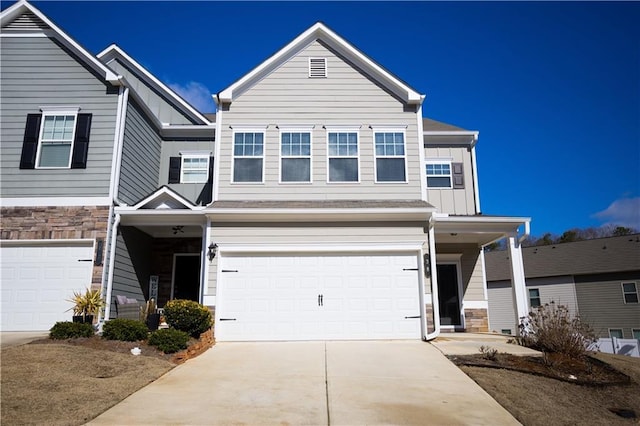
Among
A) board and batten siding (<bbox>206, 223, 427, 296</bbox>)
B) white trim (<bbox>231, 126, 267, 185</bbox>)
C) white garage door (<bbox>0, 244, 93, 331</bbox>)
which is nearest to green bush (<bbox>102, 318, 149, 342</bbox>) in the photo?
white garage door (<bbox>0, 244, 93, 331</bbox>)

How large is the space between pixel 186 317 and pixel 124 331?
1201 millimetres

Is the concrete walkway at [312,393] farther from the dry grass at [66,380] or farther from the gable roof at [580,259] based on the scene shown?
the gable roof at [580,259]

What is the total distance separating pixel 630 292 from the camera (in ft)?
75.4

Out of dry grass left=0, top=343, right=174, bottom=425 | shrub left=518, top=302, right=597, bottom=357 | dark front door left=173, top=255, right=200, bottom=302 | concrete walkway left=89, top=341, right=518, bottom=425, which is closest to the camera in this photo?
dry grass left=0, top=343, right=174, bottom=425

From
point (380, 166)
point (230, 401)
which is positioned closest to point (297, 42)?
point (380, 166)

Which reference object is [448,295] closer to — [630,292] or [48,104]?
[48,104]

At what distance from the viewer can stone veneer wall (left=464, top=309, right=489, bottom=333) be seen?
46.7ft

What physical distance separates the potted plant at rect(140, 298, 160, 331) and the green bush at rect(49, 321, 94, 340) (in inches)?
70.4

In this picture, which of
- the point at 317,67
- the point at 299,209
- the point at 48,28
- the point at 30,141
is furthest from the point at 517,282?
the point at 48,28

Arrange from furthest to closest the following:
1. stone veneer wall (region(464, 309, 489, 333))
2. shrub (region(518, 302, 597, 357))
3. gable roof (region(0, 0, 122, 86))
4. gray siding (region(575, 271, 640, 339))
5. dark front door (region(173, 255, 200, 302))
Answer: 1. gray siding (region(575, 271, 640, 339))
2. stone veneer wall (region(464, 309, 489, 333))
3. dark front door (region(173, 255, 200, 302))
4. gable roof (region(0, 0, 122, 86))
5. shrub (region(518, 302, 597, 357))

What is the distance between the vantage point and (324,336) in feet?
35.3

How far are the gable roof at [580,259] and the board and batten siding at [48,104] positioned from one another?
944 inches

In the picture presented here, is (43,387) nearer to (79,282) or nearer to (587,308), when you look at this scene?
(79,282)

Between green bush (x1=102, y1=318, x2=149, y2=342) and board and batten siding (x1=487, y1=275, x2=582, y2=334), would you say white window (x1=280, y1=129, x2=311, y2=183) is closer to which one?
green bush (x1=102, y1=318, x2=149, y2=342)
